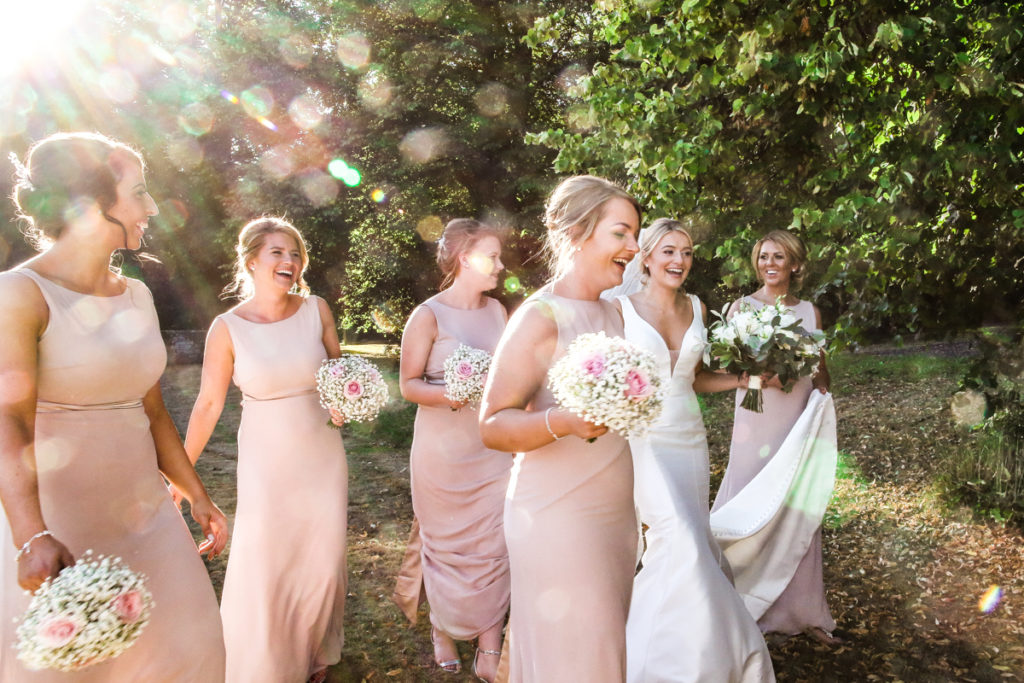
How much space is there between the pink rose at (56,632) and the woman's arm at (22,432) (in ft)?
0.63

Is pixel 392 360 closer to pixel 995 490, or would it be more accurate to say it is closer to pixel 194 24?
pixel 194 24

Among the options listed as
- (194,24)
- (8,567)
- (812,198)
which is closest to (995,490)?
(812,198)

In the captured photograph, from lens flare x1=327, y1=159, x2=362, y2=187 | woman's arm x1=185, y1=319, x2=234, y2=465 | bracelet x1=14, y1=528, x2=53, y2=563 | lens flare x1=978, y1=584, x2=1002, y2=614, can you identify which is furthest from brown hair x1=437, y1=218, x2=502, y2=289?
lens flare x1=327, y1=159, x2=362, y2=187

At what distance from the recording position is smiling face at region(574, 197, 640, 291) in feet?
10.3

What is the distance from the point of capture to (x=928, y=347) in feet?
78.1

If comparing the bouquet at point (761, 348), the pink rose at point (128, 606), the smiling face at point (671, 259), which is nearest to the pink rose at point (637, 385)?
the pink rose at point (128, 606)

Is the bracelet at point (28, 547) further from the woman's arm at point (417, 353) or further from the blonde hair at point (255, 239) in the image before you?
the woman's arm at point (417, 353)

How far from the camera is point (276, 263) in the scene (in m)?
4.79

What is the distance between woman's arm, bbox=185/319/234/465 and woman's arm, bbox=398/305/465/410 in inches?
45.6

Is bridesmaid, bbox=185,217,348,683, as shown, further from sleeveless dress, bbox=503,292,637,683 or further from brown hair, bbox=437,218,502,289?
sleeveless dress, bbox=503,292,637,683

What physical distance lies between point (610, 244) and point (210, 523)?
209 cm

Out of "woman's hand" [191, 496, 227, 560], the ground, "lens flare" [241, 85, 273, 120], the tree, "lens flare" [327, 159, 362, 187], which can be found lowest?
the ground

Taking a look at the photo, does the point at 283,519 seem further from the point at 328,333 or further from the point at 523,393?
the point at 523,393

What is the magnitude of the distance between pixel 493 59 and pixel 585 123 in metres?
8.49
